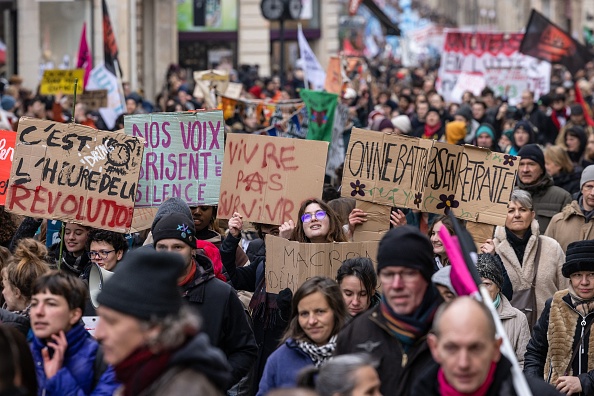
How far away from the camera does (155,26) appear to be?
3666cm

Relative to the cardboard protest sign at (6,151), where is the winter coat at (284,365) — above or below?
below

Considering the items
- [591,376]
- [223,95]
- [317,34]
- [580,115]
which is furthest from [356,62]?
[317,34]

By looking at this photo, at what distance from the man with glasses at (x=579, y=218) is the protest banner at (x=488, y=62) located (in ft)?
45.1

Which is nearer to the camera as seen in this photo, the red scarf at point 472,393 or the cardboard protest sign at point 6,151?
the red scarf at point 472,393

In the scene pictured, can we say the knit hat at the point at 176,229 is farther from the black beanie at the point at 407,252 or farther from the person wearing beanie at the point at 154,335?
the person wearing beanie at the point at 154,335

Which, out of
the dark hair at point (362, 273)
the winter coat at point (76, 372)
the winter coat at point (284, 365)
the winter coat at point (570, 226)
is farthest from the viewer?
the winter coat at point (570, 226)

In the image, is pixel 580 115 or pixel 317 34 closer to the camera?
pixel 580 115

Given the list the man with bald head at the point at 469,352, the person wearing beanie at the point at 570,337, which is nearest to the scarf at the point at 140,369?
the man with bald head at the point at 469,352

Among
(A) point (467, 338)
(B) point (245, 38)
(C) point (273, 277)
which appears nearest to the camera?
(A) point (467, 338)

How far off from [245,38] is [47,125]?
3410 centimetres

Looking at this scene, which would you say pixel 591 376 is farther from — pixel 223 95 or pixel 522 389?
pixel 223 95

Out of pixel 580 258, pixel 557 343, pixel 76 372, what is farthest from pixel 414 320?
pixel 580 258

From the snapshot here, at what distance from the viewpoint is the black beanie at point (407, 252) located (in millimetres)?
4703

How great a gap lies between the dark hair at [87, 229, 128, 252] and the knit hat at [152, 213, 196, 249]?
3.19 ft
